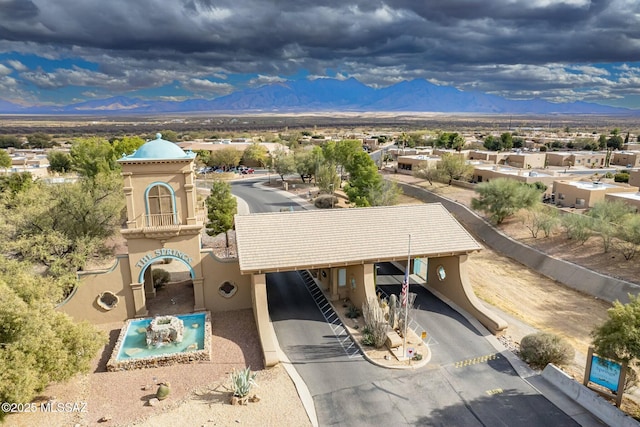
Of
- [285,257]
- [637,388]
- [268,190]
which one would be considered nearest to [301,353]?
[285,257]

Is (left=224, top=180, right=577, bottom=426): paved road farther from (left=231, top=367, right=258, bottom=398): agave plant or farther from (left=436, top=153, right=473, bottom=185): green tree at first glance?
(left=436, top=153, right=473, bottom=185): green tree

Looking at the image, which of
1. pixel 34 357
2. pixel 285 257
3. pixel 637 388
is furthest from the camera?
pixel 285 257

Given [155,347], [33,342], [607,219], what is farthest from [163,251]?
[607,219]

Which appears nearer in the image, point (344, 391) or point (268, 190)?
point (344, 391)

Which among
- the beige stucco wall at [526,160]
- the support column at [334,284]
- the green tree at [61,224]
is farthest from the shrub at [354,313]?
the beige stucco wall at [526,160]

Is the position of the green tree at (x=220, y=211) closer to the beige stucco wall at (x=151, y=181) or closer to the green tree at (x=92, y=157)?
the beige stucco wall at (x=151, y=181)

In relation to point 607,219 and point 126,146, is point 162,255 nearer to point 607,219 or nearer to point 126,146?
point 126,146

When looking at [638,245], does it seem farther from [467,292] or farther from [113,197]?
[113,197]
